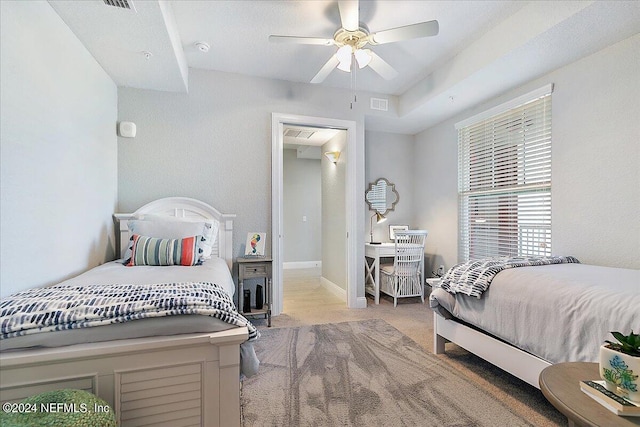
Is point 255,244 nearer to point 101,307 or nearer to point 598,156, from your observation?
point 101,307

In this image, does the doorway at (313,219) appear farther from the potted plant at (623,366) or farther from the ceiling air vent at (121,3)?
the potted plant at (623,366)

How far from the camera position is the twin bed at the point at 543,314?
4.51ft

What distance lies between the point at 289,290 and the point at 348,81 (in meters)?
3.03

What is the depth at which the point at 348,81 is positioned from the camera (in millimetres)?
3531

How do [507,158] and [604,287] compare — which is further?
[507,158]

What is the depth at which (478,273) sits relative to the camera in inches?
79.0

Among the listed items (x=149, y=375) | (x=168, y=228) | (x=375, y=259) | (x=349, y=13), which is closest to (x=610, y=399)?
(x=149, y=375)

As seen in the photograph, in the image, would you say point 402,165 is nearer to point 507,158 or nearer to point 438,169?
point 438,169

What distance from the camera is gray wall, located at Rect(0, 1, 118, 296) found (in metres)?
1.56

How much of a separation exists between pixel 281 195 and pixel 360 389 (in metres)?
2.18

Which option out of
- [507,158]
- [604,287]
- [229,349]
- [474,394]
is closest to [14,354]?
[229,349]

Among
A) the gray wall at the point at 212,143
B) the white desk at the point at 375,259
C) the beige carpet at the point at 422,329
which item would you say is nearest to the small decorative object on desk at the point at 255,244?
the gray wall at the point at 212,143

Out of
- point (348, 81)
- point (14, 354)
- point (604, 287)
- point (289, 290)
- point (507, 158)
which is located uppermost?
point (348, 81)

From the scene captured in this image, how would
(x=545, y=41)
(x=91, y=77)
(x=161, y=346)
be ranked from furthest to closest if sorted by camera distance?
(x=91, y=77) → (x=545, y=41) → (x=161, y=346)
